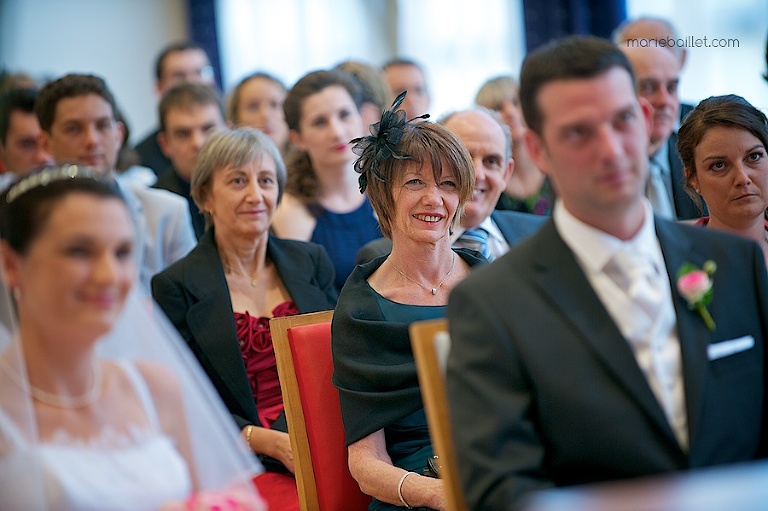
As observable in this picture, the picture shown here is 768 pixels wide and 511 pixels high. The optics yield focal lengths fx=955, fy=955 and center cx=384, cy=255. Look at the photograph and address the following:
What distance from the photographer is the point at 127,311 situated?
6.87ft

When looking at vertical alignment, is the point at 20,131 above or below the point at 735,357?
above

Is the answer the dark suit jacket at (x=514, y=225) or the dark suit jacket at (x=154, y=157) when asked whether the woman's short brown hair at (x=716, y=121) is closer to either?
the dark suit jacket at (x=514, y=225)

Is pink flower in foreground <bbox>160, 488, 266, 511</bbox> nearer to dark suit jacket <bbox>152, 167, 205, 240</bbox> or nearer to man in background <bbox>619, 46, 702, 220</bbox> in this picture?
man in background <bbox>619, 46, 702, 220</bbox>

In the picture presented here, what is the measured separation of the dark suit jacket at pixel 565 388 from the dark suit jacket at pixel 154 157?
432 centimetres

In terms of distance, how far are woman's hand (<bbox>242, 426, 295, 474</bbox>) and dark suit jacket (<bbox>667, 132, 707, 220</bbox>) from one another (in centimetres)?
165

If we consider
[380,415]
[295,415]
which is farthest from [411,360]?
[295,415]

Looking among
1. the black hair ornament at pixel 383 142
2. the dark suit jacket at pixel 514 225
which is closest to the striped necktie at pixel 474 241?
the dark suit jacket at pixel 514 225

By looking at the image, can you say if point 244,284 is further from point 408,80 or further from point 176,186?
point 408,80

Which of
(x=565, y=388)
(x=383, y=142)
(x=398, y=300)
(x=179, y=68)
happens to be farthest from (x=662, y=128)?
(x=179, y=68)

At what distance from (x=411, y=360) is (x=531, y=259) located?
0.82 metres

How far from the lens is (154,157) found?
5.96 meters

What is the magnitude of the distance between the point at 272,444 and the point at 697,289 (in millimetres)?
1636

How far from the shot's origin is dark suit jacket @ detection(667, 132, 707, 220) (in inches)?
141

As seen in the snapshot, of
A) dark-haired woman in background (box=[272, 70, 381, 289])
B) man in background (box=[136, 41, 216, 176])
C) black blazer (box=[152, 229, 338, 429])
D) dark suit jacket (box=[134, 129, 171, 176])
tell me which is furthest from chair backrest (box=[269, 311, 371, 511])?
man in background (box=[136, 41, 216, 176])
